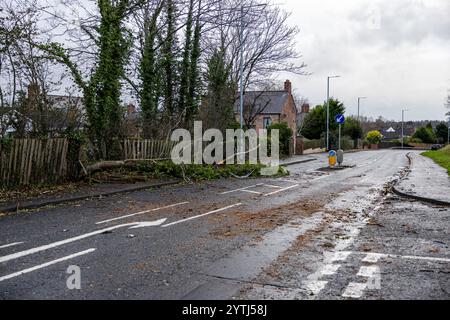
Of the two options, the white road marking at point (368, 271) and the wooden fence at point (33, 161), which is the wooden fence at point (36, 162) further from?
the white road marking at point (368, 271)

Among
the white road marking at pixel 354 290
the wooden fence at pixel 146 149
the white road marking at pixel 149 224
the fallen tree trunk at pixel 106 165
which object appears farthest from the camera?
the wooden fence at pixel 146 149

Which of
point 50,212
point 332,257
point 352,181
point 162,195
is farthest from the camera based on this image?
point 352,181

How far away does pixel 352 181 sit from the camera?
56.9 ft

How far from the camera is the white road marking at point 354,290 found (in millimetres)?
4449

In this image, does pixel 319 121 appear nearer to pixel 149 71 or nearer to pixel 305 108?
pixel 305 108

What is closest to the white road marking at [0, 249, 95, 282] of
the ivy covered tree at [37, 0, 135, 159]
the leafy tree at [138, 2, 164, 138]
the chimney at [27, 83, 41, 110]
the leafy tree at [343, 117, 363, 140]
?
the chimney at [27, 83, 41, 110]

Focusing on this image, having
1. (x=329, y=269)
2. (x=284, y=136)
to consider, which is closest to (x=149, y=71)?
(x=329, y=269)

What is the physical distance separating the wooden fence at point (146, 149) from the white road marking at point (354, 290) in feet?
42.5

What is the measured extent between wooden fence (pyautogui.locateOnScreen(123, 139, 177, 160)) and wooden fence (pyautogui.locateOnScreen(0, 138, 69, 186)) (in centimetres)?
324

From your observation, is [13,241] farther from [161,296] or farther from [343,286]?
[343,286]

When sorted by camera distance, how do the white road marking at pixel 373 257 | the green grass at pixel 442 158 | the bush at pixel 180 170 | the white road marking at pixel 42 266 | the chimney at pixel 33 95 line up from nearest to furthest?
1. the white road marking at pixel 42 266
2. the white road marking at pixel 373 257
3. the chimney at pixel 33 95
4. the bush at pixel 180 170
5. the green grass at pixel 442 158

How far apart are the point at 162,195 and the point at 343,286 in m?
8.65

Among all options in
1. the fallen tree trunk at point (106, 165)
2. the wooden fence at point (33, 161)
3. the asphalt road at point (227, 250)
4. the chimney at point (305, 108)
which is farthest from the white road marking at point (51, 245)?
the chimney at point (305, 108)

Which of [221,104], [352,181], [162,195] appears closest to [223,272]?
[162,195]
